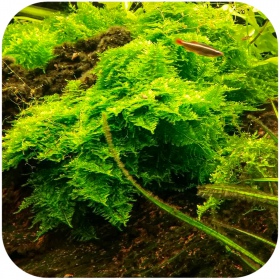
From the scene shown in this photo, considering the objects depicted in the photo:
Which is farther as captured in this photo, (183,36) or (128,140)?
(183,36)

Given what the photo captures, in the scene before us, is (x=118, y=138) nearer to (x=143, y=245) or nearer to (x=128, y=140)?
(x=128, y=140)

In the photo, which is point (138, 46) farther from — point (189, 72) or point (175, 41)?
point (189, 72)

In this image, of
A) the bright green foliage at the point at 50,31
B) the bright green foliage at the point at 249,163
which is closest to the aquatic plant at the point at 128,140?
the bright green foliage at the point at 249,163

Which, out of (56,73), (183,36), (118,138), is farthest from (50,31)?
(118,138)

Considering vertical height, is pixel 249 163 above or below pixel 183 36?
below

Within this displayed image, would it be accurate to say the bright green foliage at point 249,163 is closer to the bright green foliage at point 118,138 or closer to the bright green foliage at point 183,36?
the bright green foliage at point 118,138

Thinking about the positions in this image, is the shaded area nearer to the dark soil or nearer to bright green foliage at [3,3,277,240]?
bright green foliage at [3,3,277,240]

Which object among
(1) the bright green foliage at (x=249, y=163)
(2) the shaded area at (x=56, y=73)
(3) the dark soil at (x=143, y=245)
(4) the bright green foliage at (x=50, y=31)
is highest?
(4) the bright green foliage at (x=50, y=31)

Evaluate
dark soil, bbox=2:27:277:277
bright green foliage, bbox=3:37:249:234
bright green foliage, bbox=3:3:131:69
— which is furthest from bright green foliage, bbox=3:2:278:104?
dark soil, bbox=2:27:277:277

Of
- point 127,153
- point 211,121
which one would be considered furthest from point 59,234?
point 211,121
